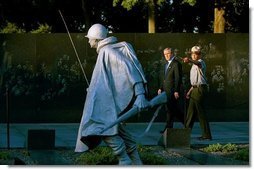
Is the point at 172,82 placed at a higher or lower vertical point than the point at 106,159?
higher

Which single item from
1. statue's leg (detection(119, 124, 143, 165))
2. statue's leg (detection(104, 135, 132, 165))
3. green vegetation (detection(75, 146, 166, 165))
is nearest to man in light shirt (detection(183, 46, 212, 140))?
green vegetation (detection(75, 146, 166, 165))

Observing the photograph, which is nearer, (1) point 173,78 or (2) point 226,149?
(2) point 226,149

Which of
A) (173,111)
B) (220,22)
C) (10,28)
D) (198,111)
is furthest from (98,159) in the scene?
(10,28)

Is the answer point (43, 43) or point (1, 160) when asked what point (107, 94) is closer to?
point (1, 160)

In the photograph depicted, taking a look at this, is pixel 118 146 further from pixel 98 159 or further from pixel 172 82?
pixel 172 82

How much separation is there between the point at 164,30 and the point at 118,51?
76.3 feet

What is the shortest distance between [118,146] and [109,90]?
73cm

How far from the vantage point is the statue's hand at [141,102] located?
8922 mm

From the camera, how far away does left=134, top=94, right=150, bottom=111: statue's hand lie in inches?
351

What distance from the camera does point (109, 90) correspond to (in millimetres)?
9242

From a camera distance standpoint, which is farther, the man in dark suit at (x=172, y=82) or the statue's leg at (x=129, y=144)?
the man in dark suit at (x=172, y=82)

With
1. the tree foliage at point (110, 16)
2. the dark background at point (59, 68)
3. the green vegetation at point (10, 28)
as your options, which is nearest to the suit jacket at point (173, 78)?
the dark background at point (59, 68)

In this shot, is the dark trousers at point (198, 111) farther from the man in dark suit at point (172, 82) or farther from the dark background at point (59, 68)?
the dark background at point (59, 68)

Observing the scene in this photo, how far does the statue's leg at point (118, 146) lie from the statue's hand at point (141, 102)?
604mm
